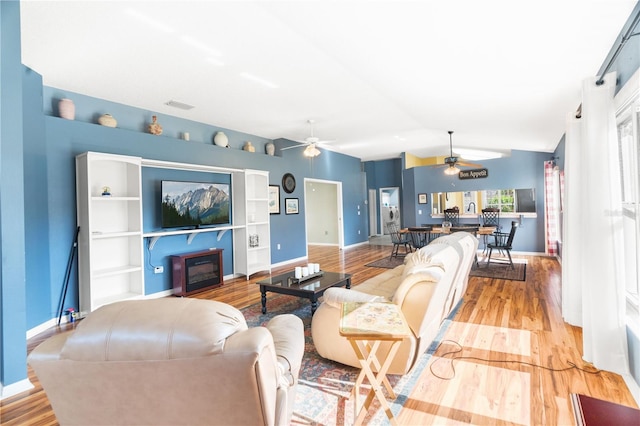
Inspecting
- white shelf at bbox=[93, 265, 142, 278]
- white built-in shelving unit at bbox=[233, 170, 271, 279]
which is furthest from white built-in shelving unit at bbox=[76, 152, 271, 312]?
white built-in shelving unit at bbox=[233, 170, 271, 279]

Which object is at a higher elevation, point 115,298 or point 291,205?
point 291,205

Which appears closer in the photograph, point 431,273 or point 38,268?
point 431,273

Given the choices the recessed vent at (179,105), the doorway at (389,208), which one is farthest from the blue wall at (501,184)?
the recessed vent at (179,105)

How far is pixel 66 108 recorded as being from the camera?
3.74m

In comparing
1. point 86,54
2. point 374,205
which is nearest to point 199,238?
point 86,54

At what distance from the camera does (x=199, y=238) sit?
536 centimetres

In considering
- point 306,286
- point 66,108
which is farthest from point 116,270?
point 306,286

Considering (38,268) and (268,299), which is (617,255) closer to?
(268,299)

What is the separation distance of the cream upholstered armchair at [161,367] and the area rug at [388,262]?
5.49 m

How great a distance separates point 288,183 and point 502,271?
466 cm

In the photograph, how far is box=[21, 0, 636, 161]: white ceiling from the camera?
2.24 m

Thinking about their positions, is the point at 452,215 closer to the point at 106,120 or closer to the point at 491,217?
the point at 491,217

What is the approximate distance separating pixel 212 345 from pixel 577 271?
3.74 meters

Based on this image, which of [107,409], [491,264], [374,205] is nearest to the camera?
[107,409]
